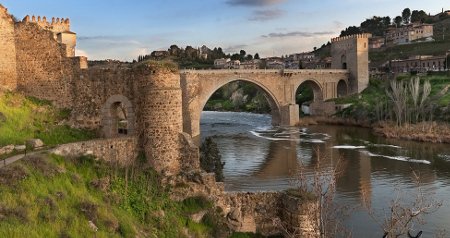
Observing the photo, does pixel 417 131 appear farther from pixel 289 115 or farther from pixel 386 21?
pixel 386 21

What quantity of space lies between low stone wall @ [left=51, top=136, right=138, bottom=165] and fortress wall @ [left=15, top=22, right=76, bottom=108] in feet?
8.76

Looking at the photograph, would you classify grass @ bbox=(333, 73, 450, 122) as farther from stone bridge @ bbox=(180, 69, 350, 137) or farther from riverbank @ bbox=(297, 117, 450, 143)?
stone bridge @ bbox=(180, 69, 350, 137)

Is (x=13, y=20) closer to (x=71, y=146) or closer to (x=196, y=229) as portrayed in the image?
(x=71, y=146)

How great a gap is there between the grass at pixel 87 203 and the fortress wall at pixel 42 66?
341 cm

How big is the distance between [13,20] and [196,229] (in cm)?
824

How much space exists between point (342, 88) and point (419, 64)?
21472 millimetres

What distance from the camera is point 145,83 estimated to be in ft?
38.7

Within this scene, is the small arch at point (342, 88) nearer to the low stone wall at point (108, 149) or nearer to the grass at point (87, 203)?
the low stone wall at point (108, 149)

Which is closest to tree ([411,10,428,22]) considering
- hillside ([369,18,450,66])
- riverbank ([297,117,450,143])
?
hillside ([369,18,450,66])

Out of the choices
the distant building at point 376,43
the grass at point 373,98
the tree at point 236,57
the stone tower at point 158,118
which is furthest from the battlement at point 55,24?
the tree at point 236,57

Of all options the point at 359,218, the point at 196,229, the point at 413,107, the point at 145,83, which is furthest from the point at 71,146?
the point at 413,107

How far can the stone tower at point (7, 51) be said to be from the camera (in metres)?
13.6

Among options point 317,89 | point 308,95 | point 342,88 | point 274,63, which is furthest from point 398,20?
point 317,89

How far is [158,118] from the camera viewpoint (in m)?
11.8
